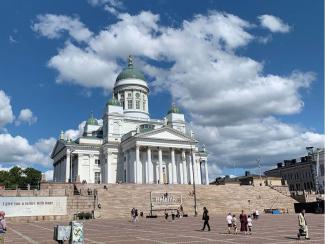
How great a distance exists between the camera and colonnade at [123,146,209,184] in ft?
238

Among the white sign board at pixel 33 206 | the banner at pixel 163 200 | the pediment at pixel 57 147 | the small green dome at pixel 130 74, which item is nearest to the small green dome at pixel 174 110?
the small green dome at pixel 130 74

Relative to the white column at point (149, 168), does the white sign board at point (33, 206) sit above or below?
below

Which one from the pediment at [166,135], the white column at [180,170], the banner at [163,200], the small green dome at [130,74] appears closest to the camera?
the banner at [163,200]

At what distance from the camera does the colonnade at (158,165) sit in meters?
72.6

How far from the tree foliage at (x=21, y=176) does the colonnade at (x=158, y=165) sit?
26.9m

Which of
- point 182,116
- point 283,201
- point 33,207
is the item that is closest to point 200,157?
point 182,116

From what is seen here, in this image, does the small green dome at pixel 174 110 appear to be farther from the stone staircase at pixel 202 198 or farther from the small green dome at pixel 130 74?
the stone staircase at pixel 202 198

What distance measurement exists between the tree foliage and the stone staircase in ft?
134

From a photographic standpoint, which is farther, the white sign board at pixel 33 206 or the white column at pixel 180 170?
the white column at pixel 180 170

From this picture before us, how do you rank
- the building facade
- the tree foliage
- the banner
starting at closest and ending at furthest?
1. the banner
2. the tree foliage
3. the building facade

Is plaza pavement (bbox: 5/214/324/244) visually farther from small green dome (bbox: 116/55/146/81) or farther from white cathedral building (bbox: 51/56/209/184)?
small green dome (bbox: 116/55/146/81)

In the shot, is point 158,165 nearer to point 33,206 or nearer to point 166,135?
point 166,135

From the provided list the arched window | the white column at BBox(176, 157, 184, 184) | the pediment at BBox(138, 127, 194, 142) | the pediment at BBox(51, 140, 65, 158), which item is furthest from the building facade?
the pediment at BBox(51, 140, 65, 158)

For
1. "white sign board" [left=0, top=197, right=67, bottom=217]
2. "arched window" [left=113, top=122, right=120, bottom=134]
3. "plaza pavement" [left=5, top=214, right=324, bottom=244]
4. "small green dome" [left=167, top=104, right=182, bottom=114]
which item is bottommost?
"plaza pavement" [left=5, top=214, right=324, bottom=244]
